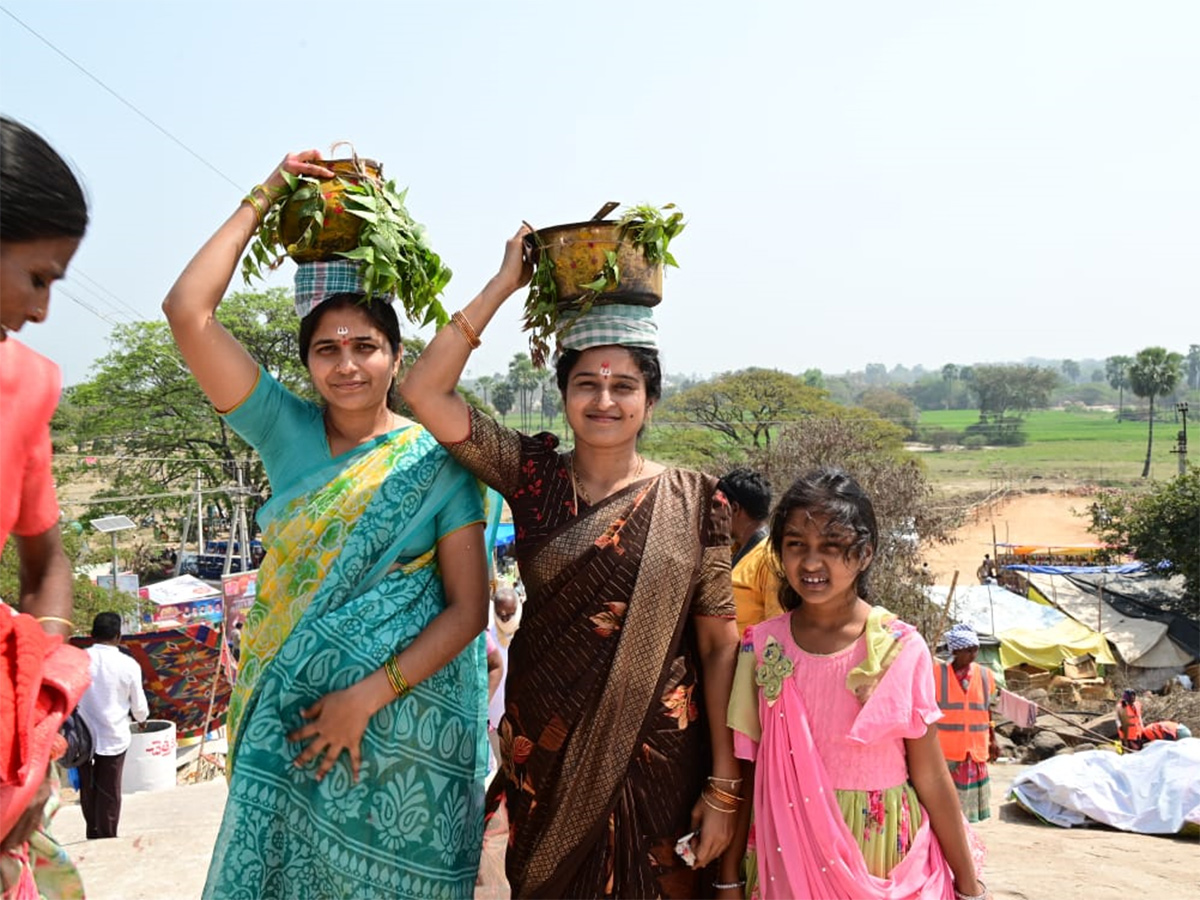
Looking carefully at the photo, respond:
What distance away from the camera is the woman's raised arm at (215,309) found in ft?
8.23

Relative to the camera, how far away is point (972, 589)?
22.5 m

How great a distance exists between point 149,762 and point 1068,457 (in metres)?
81.6

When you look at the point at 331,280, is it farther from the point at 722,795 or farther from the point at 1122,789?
the point at 1122,789

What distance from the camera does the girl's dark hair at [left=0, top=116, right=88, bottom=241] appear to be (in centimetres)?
166

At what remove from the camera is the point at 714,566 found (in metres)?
A: 2.76

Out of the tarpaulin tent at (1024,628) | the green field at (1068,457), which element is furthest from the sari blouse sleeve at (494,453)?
the green field at (1068,457)

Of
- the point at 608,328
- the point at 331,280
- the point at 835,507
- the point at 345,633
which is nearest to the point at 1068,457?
the point at 835,507

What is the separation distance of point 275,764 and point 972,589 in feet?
72.5

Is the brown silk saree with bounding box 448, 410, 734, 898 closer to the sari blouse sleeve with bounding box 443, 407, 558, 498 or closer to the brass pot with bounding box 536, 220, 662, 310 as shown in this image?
the sari blouse sleeve with bounding box 443, 407, 558, 498

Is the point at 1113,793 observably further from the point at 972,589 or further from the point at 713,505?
the point at 972,589

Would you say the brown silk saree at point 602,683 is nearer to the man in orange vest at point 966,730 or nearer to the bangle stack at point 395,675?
the bangle stack at point 395,675

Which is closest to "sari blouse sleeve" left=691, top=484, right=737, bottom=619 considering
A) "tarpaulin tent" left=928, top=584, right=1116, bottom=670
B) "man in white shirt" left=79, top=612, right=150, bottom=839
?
"man in white shirt" left=79, top=612, right=150, bottom=839

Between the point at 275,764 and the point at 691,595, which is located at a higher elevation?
the point at 691,595

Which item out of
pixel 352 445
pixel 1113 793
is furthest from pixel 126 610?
pixel 352 445
